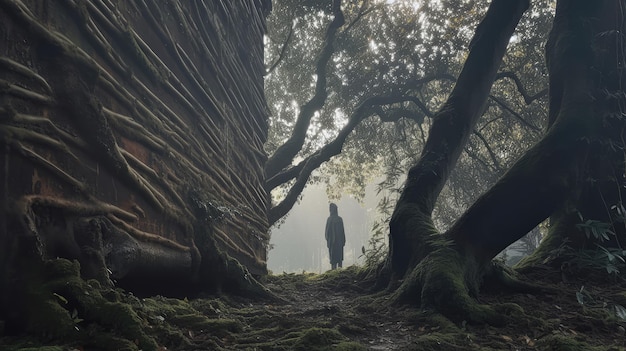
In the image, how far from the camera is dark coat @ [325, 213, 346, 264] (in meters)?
15.0

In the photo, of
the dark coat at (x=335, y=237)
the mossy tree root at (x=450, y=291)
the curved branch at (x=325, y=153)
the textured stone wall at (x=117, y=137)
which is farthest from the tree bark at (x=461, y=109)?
the dark coat at (x=335, y=237)

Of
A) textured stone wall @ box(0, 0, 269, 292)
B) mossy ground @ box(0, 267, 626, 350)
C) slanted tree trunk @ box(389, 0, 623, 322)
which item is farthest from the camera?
slanted tree trunk @ box(389, 0, 623, 322)

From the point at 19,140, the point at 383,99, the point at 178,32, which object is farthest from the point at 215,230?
the point at 383,99

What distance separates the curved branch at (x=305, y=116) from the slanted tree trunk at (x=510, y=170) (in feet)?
20.8

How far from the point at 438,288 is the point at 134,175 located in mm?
3021

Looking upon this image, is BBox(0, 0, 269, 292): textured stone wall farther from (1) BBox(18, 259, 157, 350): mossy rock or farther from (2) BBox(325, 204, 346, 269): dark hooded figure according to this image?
(2) BBox(325, 204, 346, 269): dark hooded figure

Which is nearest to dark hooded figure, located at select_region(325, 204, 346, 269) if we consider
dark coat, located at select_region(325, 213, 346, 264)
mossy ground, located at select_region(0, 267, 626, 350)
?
dark coat, located at select_region(325, 213, 346, 264)

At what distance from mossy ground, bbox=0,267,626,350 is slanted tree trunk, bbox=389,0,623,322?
1.12 ft

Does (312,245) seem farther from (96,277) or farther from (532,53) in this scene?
(96,277)

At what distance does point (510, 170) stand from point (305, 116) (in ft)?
28.7

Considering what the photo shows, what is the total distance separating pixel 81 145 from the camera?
9.79 feet

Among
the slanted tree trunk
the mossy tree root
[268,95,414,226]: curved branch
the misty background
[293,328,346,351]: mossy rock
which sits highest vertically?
the misty background

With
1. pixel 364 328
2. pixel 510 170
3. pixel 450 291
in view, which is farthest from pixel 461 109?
pixel 364 328

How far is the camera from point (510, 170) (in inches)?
189
